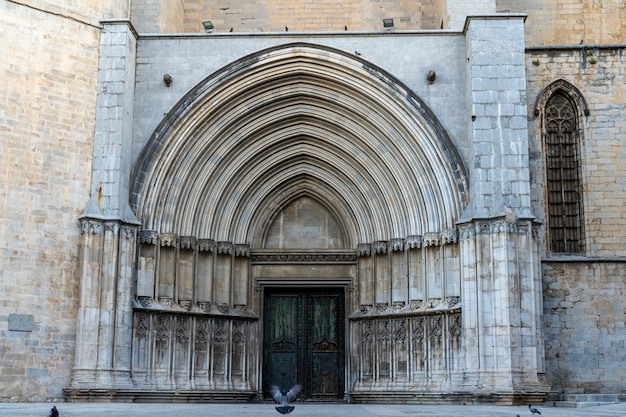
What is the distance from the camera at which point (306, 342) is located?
1689 centimetres

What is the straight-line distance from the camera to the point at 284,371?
657 inches

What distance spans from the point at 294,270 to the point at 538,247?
4.81 m

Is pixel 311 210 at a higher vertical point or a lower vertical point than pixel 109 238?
higher

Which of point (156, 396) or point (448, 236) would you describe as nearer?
point (156, 396)

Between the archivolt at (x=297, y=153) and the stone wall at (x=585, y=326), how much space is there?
8.51 ft

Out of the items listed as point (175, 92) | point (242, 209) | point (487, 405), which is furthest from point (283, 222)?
point (487, 405)

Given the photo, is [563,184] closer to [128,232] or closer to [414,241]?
[414,241]

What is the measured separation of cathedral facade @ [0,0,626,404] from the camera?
14.3 metres

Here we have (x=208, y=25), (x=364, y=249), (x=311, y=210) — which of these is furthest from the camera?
(x=208, y=25)

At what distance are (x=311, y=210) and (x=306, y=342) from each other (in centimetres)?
261

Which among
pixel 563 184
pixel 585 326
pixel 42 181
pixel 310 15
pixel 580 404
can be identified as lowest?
pixel 580 404

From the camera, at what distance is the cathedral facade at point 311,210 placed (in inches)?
562

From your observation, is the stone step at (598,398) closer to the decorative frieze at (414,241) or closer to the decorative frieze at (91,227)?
the decorative frieze at (414,241)

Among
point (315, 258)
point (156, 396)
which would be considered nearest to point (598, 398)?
point (315, 258)
